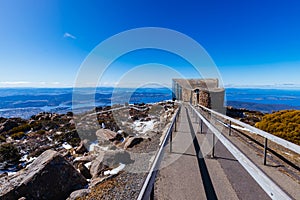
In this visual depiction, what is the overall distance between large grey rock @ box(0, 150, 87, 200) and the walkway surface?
103 inches

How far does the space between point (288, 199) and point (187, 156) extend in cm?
358

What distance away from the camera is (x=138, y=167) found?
4828mm

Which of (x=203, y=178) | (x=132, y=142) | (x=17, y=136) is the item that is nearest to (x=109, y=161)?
(x=132, y=142)

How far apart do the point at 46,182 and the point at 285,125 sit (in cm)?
962

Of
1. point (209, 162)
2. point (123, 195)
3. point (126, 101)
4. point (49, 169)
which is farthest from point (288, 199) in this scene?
point (126, 101)

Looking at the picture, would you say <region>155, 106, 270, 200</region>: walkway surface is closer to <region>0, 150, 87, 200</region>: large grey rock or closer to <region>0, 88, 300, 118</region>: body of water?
<region>0, 150, 87, 200</region>: large grey rock

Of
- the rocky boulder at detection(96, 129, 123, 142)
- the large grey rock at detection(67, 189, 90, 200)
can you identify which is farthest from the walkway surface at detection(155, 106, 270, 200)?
the rocky boulder at detection(96, 129, 123, 142)

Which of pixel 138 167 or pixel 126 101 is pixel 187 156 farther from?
pixel 126 101

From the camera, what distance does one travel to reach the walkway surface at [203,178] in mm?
3000

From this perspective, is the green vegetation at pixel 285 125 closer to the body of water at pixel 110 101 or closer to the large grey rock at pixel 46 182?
the large grey rock at pixel 46 182

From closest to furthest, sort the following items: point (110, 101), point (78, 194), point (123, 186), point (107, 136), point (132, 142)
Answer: point (123, 186)
point (78, 194)
point (132, 142)
point (107, 136)
point (110, 101)

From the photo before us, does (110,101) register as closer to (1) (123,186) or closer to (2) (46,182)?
(2) (46,182)

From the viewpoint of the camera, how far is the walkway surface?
3.00 metres

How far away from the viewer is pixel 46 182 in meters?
4.56
